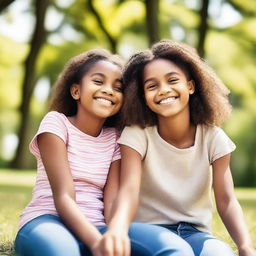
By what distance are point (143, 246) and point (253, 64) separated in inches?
660

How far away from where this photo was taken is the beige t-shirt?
324 centimetres

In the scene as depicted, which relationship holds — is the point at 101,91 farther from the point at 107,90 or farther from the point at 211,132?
the point at 211,132

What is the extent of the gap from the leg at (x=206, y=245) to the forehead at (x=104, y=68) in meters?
0.97

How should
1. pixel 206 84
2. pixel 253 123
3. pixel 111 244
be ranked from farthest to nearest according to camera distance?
1. pixel 253 123
2. pixel 206 84
3. pixel 111 244

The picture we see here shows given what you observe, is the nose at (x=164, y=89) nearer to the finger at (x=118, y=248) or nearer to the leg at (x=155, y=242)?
the leg at (x=155, y=242)

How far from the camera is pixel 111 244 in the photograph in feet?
8.31

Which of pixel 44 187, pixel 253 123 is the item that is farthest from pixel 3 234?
pixel 253 123

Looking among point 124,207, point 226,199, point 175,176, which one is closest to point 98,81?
point 175,176

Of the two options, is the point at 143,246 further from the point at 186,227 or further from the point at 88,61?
the point at 88,61

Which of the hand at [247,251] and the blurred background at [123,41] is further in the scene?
the blurred background at [123,41]

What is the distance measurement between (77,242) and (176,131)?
3.03 ft

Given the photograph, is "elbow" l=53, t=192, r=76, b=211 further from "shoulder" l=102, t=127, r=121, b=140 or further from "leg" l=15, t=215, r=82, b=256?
"shoulder" l=102, t=127, r=121, b=140

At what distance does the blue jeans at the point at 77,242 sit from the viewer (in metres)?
2.61

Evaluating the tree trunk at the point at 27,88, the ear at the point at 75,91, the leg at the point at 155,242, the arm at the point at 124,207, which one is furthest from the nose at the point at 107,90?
the tree trunk at the point at 27,88
